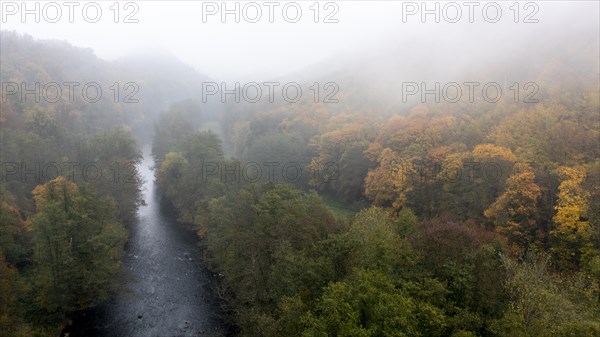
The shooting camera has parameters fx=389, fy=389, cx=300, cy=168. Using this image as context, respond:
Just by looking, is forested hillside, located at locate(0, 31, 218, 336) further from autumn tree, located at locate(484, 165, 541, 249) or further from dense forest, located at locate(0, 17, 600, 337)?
autumn tree, located at locate(484, 165, 541, 249)

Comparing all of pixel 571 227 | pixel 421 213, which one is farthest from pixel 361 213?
pixel 571 227

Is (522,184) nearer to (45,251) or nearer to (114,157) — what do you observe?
(45,251)

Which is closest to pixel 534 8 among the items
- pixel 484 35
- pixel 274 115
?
pixel 484 35

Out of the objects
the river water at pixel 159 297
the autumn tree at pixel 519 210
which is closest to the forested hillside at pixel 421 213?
the autumn tree at pixel 519 210

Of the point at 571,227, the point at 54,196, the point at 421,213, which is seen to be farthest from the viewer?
the point at 421,213

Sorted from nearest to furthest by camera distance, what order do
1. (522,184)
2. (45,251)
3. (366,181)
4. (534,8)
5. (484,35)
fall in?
(45,251) → (522,184) → (366,181) → (534,8) → (484,35)

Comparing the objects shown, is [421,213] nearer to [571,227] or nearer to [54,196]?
[571,227]
